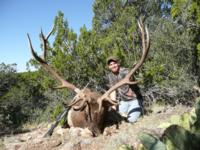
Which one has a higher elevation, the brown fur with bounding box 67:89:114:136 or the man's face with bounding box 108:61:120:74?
A: the man's face with bounding box 108:61:120:74

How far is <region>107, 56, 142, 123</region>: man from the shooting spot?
781 centimetres

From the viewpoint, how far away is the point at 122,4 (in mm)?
22516

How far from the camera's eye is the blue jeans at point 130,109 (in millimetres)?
7746

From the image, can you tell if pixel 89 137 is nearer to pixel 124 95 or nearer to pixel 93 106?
pixel 93 106

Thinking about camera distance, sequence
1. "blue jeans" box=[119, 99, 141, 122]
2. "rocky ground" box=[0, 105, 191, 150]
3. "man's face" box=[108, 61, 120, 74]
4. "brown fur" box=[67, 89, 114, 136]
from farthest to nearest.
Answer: "man's face" box=[108, 61, 120, 74], "blue jeans" box=[119, 99, 141, 122], "brown fur" box=[67, 89, 114, 136], "rocky ground" box=[0, 105, 191, 150]

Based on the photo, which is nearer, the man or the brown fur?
the brown fur

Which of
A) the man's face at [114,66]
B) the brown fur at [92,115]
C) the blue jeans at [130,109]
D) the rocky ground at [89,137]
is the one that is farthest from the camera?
the man's face at [114,66]

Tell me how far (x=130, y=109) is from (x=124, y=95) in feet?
1.04

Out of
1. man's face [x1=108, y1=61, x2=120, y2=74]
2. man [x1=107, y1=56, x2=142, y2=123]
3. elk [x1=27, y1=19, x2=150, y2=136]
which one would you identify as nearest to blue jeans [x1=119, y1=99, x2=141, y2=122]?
man [x1=107, y1=56, x2=142, y2=123]

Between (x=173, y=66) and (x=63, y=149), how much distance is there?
956 cm

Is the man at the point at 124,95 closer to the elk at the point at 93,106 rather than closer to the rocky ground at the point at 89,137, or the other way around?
the elk at the point at 93,106

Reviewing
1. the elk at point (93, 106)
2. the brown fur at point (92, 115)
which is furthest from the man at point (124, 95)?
the brown fur at point (92, 115)

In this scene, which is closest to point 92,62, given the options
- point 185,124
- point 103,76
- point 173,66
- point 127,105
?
point 103,76

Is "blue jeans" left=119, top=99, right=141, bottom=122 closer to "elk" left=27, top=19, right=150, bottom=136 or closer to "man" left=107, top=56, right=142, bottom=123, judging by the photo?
"man" left=107, top=56, right=142, bottom=123
